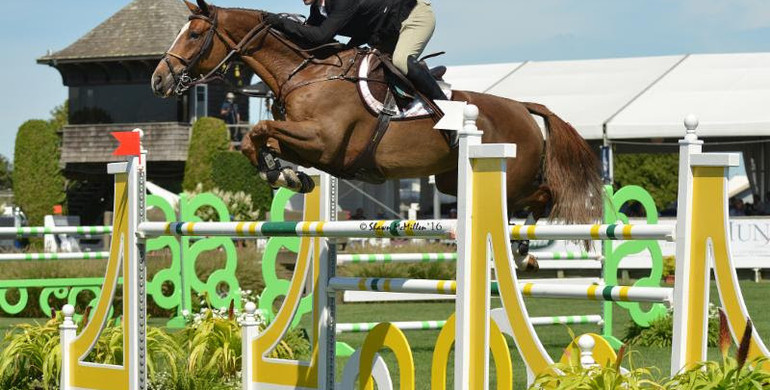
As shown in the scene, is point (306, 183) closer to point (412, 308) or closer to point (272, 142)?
point (272, 142)

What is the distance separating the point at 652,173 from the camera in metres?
35.4

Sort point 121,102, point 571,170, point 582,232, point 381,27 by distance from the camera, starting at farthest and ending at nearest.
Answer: point 121,102 → point 571,170 → point 381,27 → point 582,232

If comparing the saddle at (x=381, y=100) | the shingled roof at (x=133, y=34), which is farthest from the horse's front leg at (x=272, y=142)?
the shingled roof at (x=133, y=34)

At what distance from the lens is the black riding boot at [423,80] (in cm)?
690

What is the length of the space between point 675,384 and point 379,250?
1265 cm

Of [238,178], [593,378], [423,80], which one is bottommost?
[593,378]

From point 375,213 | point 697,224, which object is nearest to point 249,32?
point 697,224

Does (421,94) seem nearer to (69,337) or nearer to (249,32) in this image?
(249,32)

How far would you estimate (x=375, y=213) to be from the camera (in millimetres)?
26656

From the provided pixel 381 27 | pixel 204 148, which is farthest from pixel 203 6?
pixel 204 148

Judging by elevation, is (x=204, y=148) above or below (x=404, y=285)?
above

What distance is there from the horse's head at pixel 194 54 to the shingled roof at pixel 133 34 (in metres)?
26.1

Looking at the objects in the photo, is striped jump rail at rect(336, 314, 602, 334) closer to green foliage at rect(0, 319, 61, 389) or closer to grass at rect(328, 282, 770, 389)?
grass at rect(328, 282, 770, 389)

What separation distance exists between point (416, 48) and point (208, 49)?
114cm
